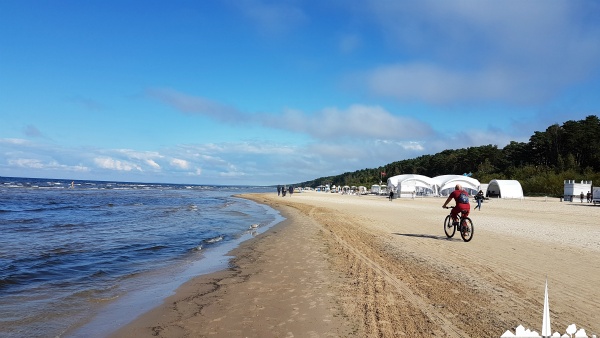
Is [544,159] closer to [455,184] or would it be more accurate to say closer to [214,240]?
[455,184]

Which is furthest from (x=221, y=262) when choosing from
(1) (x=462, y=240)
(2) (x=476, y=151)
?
(2) (x=476, y=151)

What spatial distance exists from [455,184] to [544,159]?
32589mm

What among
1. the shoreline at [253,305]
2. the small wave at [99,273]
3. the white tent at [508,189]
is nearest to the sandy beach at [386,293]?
the shoreline at [253,305]

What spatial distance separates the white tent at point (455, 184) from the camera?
192 ft

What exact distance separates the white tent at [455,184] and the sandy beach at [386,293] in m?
49.1

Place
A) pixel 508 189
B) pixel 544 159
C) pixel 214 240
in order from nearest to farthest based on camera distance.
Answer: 1. pixel 214 240
2. pixel 508 189
3. pixel 544 159

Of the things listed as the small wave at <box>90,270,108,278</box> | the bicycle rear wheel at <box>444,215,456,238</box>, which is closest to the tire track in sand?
the bicycle rear wheel at <box>444,215,456,238</box>

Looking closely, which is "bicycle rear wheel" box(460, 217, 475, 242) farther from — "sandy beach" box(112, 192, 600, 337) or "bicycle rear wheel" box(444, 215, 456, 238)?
"bicycle rear wheel" box(444, 215, 456, 238)

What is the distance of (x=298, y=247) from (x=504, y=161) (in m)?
89.6

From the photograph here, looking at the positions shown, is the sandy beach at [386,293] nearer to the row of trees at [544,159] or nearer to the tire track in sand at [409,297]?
the tire track in sand at [409,297]

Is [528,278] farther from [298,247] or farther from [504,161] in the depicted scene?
[504,161]

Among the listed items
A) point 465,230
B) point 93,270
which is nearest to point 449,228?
point 465,230

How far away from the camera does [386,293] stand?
21.7 feet

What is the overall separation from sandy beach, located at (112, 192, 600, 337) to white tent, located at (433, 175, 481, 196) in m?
49.1
